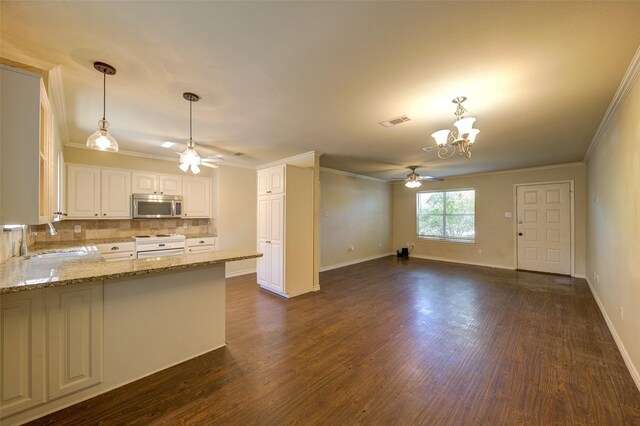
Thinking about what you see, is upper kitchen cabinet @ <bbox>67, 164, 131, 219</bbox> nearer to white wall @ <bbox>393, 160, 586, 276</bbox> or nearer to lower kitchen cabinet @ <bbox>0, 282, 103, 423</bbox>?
lower kitchen cabinet @ <bbox>0, 282, 103, 423</bbox>

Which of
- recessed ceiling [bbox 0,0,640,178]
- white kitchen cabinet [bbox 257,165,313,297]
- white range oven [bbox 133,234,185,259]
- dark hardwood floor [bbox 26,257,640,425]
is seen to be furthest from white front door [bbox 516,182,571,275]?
white range oven [bbox 133,234,185,259]

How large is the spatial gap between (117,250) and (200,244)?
4.46ft

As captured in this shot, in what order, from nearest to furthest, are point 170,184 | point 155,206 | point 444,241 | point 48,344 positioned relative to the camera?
point 48,344, point 155,206, point 170,184, point 444,241

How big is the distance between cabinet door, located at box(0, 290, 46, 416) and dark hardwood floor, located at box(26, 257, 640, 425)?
217mm

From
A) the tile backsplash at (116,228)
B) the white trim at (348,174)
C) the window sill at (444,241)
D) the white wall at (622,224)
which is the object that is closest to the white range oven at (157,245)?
the tile backsplash at (116,228)

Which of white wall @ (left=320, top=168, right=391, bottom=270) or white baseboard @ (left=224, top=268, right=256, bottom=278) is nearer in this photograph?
white baseboard @ (left=224, top=268, right=256, bottom=278)

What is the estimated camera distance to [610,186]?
3.01 meters

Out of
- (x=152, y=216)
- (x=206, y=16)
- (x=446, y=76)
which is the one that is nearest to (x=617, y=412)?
(x=446, y=76)

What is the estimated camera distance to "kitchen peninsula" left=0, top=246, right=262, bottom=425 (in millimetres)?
1641

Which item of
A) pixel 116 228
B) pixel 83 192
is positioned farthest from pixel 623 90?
pixel 116 228

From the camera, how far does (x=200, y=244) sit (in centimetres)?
514

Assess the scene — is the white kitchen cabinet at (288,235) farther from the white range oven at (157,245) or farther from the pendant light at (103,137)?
the pendant light at (103,137)

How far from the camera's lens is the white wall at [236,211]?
545 cm

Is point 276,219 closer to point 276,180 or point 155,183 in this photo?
point 276,180
